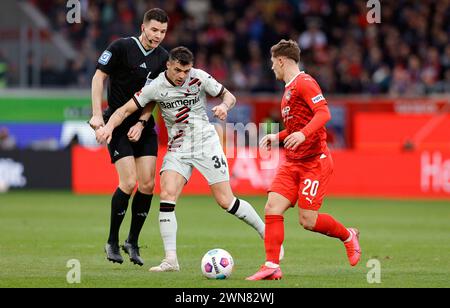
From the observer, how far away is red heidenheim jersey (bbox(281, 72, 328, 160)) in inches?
380

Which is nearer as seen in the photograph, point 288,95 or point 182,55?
point 288,95

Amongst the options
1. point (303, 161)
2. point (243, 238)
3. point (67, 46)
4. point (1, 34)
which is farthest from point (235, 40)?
point (303, 161)

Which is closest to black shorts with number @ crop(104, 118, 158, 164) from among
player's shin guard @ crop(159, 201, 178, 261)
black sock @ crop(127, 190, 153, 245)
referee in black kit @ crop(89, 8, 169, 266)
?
referee in black kit @ crop(89, 8, 169, 266)

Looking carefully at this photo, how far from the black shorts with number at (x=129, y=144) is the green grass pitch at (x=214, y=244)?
45.9 inches

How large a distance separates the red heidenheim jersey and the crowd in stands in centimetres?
1545

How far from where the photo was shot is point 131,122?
10.9 meters

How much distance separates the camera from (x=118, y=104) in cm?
1095

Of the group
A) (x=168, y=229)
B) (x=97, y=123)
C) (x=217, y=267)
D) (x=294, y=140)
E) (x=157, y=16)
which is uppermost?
(x=157, y=16)

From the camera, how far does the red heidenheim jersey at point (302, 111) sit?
9664mm

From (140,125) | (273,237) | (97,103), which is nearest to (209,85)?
(140,125)

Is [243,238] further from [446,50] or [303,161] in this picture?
[446,50]

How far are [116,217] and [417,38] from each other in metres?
17.2

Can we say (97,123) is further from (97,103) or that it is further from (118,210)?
(118,210)

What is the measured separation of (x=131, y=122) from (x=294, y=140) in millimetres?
2348
